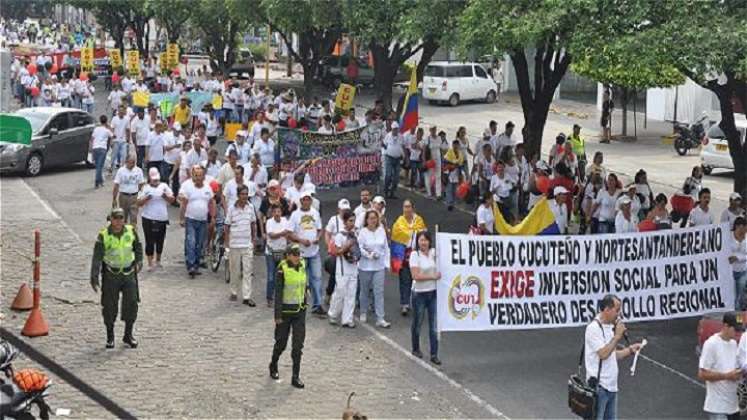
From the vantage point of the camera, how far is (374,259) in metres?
14.5

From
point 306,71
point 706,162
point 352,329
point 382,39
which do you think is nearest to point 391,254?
point 352,329

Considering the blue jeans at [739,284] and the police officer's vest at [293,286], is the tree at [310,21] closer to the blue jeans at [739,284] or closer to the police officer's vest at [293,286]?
the blue jeans at [739,284]

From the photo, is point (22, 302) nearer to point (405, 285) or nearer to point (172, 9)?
point (405, 285)

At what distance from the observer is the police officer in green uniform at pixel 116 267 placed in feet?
43.0

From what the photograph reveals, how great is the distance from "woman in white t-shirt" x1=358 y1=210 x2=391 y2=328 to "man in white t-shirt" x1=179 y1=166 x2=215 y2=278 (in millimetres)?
2894

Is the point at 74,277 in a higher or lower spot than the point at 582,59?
lower

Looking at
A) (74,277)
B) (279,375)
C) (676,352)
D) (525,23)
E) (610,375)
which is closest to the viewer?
(610,375)

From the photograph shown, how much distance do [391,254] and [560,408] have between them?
146 inches

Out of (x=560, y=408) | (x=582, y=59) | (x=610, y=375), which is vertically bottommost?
(x=560, y=408)

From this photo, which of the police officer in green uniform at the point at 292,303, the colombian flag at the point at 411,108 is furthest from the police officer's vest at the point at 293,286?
the colombian flag at the point at 411,108

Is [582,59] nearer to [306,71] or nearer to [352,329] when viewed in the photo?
[352,329]

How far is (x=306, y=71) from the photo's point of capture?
128ft

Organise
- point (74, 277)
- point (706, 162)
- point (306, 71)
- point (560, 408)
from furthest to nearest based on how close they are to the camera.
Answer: point (306, 71)
point (706, 162)
point (74, 277)
point (560, 408)

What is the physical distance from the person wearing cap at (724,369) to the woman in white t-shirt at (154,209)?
867 centimetres
